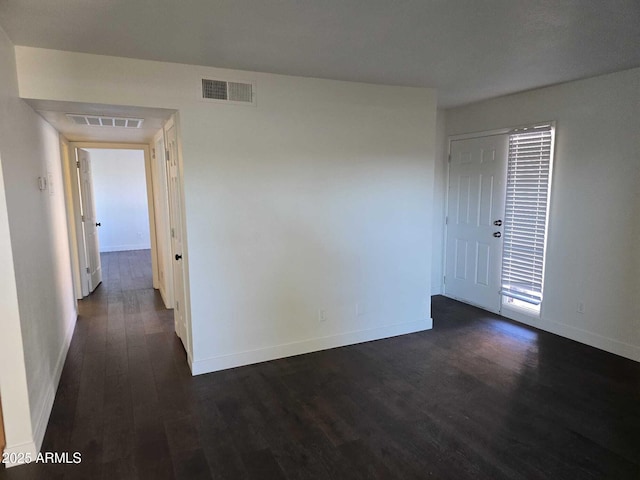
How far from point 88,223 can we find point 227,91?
4.00m

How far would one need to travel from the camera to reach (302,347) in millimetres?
3758

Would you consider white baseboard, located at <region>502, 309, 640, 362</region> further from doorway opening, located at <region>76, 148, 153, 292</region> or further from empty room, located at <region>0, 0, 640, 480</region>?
doorway opening, located at <region>76, 148, 153, 292</region>

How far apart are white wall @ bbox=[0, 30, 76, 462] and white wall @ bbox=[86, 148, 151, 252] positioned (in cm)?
642

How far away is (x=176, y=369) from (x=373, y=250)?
213 cm

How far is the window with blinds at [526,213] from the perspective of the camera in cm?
419

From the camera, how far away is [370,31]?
243 cm

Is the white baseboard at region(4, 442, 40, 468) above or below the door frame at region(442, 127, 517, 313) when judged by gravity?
below

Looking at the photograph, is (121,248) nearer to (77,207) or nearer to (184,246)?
(77,207)

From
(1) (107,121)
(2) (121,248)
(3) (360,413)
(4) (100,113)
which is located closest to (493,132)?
(3) (360,413)

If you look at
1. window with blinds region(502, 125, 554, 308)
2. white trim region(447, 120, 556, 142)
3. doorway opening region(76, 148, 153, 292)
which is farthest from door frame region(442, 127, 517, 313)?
doorway opening region(76, 148, 153, 292)

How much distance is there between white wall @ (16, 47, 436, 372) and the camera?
3049mm

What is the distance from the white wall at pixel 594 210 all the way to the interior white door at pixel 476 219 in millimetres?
556

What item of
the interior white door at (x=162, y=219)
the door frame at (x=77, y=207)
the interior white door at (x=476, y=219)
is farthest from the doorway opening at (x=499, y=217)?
the door frame at (x=77, y=207)

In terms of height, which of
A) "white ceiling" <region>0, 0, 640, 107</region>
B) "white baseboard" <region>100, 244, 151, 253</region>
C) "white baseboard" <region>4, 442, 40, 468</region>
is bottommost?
"white baseboard" <region>4, 442, 40, 468</region>
